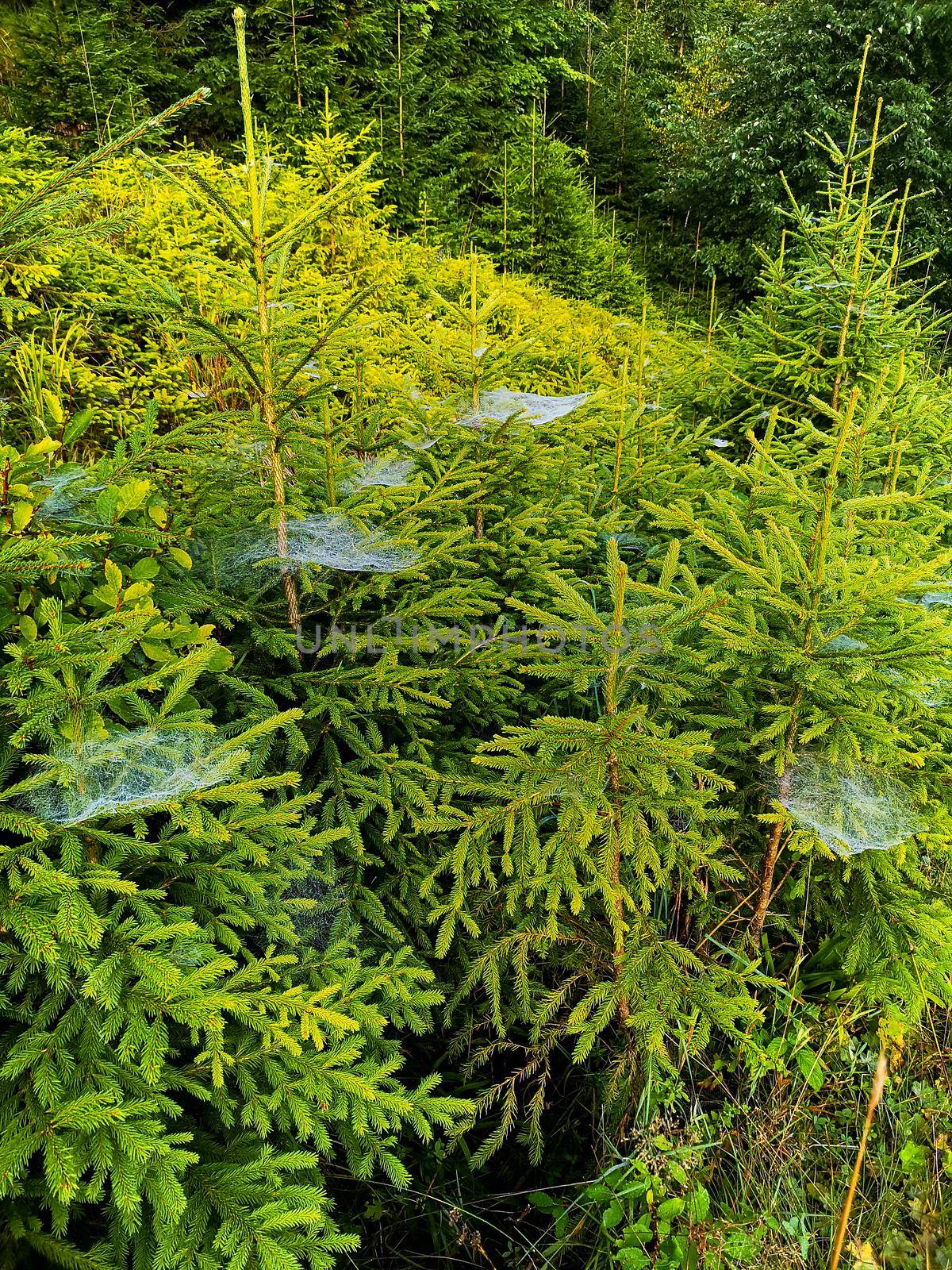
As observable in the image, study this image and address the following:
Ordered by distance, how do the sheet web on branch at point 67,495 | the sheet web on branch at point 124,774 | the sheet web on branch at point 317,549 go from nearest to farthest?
the sheet web on branch at point 124,774
the sheet web on branch at point 67,495
the sheet web on branch at point 317,549

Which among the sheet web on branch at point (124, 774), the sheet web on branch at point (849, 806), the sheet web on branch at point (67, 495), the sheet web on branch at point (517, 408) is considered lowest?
the sheet web on branch at point (849, 806)

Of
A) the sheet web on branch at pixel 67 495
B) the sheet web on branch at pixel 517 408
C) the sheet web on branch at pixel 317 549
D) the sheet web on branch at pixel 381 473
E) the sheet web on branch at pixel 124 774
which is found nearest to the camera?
the sheet web on branch at pixel 124 774

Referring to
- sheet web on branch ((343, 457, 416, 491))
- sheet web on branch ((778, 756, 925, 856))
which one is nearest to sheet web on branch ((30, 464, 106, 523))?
sheet web on branch ((343, 457, 416, 491))

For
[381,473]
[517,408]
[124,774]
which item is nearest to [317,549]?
[381,473]

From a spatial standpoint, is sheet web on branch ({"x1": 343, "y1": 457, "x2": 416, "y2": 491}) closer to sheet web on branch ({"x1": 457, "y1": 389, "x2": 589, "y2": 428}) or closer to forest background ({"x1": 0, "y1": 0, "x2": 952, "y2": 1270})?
forest background ({"x1": 0, "y1": 0, "x2": 952, "y2": 1270})

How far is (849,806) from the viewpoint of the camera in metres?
1.71

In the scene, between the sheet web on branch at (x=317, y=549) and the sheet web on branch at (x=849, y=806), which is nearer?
the sheet web on branch at (x=849, y=806)

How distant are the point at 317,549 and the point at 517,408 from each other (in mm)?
893

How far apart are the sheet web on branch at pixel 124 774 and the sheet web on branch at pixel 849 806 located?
3.83ft

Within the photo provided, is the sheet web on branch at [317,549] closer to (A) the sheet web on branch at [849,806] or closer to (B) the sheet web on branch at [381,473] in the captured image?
(B) the sheet web on branch at [381,473]

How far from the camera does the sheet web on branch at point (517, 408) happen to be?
225cm

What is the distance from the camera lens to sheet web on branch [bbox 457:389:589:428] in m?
2.25

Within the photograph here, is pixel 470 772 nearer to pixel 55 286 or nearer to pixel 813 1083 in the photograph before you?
pixel 813 1083

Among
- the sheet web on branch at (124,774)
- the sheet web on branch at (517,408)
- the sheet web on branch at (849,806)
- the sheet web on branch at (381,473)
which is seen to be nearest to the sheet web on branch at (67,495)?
the sheet web on branch at (124,774)
